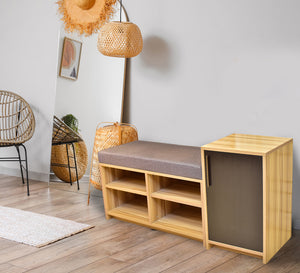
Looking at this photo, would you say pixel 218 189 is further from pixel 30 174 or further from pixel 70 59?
pixel 30 174

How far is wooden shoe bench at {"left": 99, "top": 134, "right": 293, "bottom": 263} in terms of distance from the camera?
7.47 ft

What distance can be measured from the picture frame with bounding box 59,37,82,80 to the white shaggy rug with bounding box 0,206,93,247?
1.22 metres

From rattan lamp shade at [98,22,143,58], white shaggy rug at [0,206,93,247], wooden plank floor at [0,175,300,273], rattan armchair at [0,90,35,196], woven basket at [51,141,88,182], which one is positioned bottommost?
wooden plank floor at [0,175,300,273]

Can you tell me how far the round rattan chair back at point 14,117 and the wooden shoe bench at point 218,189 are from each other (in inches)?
50.3

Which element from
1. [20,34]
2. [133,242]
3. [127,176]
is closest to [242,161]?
[133,242]

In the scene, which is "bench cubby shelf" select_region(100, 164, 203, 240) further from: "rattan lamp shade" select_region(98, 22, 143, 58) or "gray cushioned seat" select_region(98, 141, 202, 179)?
"rattan lamp shade" select_region(98, 22, 143, 58)

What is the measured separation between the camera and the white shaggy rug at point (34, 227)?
8.63 feet

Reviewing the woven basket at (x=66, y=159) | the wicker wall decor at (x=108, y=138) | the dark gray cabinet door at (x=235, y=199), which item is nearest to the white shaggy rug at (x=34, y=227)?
the wicker wall decor at (x=108, y=138)

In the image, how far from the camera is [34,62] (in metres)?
4.04

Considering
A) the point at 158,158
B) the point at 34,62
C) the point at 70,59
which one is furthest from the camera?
the point at 34,62

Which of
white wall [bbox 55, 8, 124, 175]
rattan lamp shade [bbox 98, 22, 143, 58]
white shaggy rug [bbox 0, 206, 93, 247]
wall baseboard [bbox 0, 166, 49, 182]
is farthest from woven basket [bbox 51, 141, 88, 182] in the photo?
rattan lamp shade [bbox 98, 22, 143, 58]

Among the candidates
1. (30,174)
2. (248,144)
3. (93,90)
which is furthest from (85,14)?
(248,144)

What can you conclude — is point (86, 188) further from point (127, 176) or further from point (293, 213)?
point (293, 213)

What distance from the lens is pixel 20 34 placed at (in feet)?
13.5
